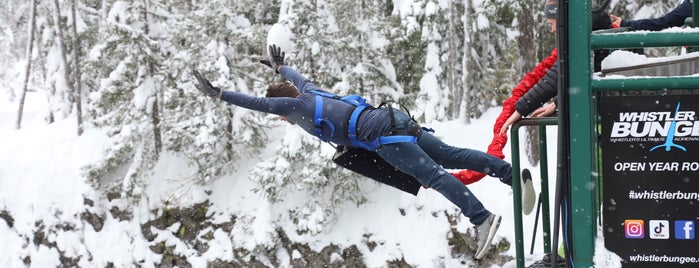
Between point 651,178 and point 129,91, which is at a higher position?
point 651,178

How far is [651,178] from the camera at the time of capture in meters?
2.92

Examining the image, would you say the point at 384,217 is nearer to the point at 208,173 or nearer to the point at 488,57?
the point at 208,173

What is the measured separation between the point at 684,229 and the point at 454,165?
2378 mm

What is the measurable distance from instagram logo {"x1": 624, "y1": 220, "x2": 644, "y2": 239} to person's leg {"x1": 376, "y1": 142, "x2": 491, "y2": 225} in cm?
183

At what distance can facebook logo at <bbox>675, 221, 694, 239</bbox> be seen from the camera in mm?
2934

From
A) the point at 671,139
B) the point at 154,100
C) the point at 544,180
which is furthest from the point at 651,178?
the point at 154,100

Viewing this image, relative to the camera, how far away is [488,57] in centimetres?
2181

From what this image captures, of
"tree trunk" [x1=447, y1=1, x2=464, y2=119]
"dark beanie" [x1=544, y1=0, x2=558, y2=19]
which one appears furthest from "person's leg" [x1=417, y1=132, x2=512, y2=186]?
"tree trunk" [x1=447, y1=1, x2=464, y2=119]

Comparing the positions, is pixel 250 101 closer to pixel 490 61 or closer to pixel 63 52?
pixel 490 61

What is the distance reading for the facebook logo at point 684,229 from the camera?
2.93 m

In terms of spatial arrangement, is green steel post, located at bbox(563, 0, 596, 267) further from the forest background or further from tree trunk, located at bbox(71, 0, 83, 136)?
tree trunk, located at bbox(71, 0, 83, 136)

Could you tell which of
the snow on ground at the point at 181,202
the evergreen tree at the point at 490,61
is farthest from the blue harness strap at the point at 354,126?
the evergreen tree at the point at 490,61

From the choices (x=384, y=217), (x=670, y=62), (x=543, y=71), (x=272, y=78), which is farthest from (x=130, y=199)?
(x=670, y=62)

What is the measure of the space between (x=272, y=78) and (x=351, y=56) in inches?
101
